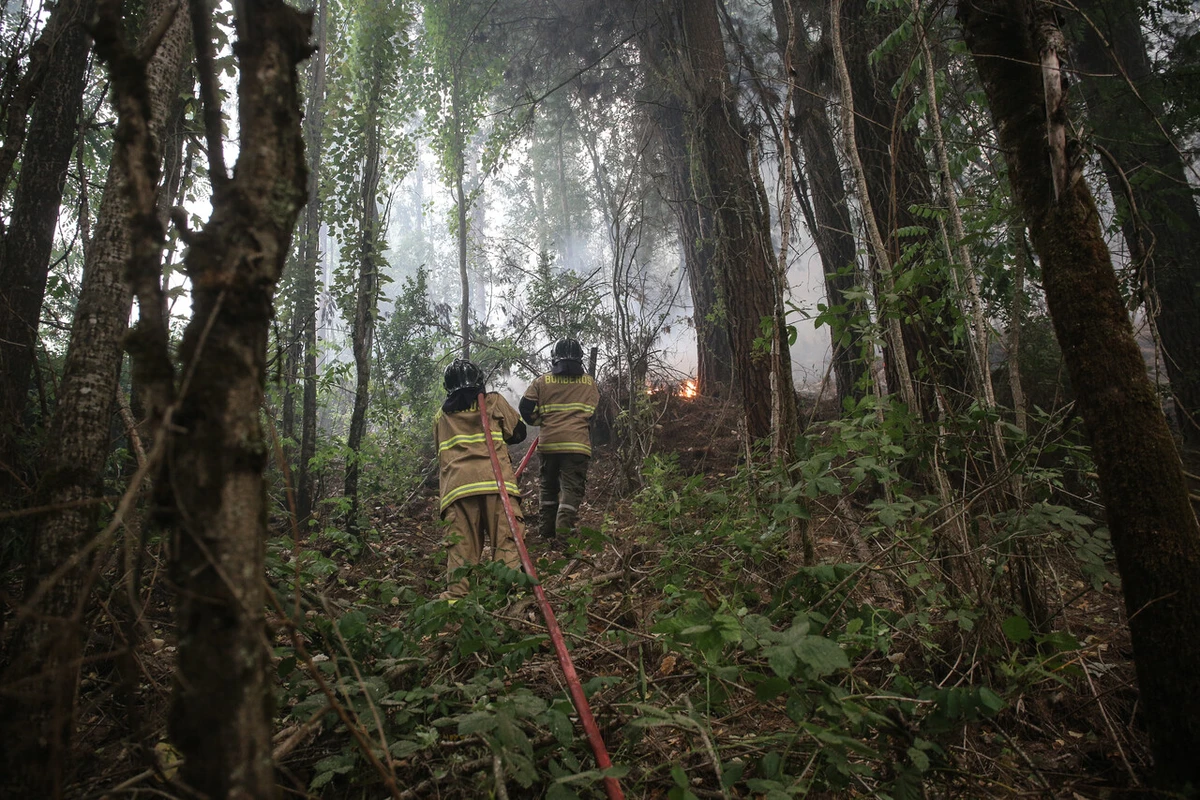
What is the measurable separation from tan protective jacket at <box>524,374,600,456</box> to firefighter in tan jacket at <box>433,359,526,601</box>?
1148mm

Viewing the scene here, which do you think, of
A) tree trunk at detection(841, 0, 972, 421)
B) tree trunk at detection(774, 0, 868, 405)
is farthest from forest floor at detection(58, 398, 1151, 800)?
tree trunk at detection(774, 0, 868, 405)

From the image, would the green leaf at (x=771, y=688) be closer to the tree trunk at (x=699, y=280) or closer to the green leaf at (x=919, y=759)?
the green leaf at (x=919, y=759)

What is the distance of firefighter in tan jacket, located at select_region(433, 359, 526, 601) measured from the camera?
15.7 feet

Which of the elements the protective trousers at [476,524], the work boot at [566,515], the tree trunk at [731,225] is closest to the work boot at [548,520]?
the work boot at [566,515]

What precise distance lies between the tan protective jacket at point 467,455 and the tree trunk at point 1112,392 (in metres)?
3.71

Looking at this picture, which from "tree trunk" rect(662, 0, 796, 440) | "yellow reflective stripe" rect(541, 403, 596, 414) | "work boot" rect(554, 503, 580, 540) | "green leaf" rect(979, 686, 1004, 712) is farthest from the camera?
"yellow reflective stripe" rect(541, 403, 596, 414)

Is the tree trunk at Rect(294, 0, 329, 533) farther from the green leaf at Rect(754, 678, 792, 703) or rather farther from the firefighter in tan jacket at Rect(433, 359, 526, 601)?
the green leaf at Rect(754, 678, 792, 703)

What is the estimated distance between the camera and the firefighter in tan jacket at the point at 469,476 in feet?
15.7

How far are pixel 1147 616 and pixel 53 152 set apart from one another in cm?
539

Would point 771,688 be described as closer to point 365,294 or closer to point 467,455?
point 467,455

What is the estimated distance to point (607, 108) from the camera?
1102cm

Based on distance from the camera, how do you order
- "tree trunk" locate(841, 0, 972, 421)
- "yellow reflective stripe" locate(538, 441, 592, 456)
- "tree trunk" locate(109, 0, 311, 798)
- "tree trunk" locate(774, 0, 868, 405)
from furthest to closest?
"yellow reflective stripe" locate(538, 441, 592, 456)
"tree trunk" locate(774, 0, 868, 405)
"tree trunk" locate(841, 0, 972, 421)
"tree trunk" locate(109, 0, 311, 798)

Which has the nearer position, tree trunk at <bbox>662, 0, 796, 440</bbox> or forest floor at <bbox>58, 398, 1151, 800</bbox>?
forest floor at <bbox>58, 398, 1151, 800</bbox>

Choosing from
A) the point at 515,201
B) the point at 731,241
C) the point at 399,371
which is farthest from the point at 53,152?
the point at 515,201
